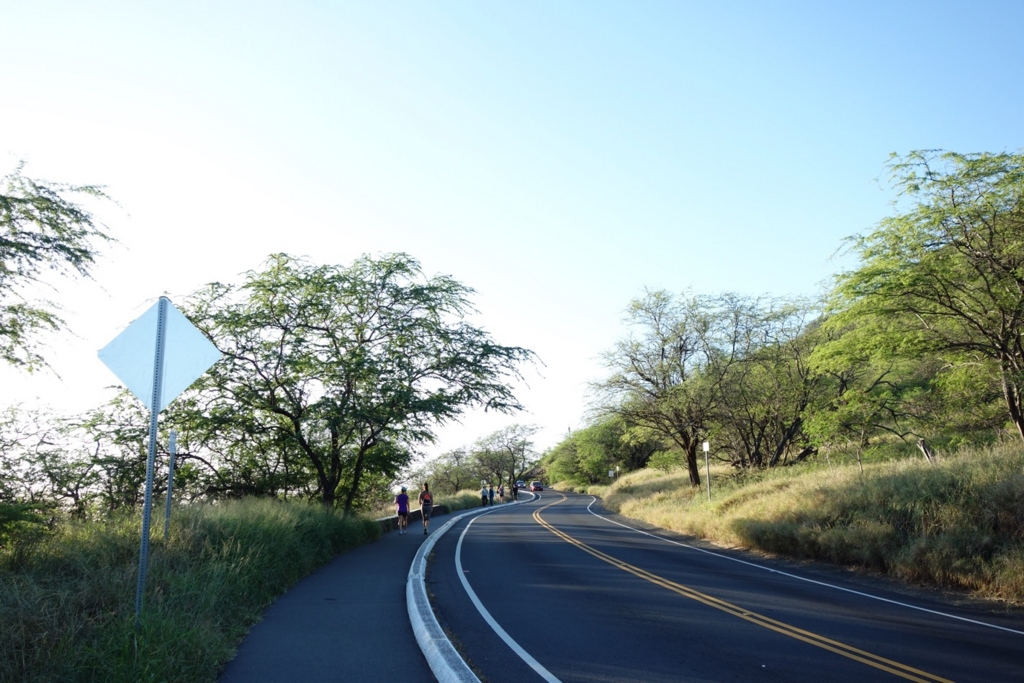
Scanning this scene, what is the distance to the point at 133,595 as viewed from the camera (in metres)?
7.72

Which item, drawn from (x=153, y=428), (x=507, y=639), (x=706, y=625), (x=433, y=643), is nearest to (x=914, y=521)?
(x=706, y=625)

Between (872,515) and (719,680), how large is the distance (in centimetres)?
1051

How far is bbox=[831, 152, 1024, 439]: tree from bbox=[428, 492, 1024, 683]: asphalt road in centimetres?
661

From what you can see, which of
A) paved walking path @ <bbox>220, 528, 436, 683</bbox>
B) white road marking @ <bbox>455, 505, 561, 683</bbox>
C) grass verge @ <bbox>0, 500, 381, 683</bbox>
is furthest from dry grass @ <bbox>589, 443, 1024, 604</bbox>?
grass verge @ <bbox>0, 500, 381, 683</bbox>

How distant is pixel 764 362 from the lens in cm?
3212

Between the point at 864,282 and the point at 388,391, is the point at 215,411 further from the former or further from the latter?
the point at 864,282

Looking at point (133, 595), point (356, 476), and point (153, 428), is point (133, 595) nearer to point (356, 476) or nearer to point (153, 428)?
point (153, 428)

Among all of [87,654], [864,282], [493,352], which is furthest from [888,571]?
[87,654]

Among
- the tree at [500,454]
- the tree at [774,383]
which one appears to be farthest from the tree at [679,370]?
the tree at [500,454]

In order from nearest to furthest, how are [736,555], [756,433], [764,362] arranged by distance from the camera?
[736,555], [764,362], [756,433]

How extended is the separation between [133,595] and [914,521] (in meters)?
13.8

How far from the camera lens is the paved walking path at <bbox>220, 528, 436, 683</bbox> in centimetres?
695

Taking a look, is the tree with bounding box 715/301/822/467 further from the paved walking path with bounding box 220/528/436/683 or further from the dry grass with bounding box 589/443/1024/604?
the paved walking path with bounding box 220/528/436/683

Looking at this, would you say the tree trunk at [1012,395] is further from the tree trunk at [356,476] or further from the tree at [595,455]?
the tree at [595,455]
